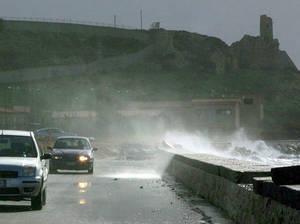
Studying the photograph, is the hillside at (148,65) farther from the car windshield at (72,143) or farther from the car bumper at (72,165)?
the car bumper at (72,165)

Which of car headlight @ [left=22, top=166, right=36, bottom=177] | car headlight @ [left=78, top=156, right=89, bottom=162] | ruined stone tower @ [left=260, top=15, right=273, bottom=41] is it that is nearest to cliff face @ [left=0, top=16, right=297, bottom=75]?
ruined stone tower @ [left=260, top=15, right=273, bottom=41]

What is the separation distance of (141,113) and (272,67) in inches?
2587

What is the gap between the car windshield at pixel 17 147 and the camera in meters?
17.9

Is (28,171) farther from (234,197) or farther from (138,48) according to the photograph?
(138,48)

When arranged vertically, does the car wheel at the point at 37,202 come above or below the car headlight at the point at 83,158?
below

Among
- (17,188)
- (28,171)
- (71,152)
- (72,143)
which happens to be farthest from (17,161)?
(72,143)

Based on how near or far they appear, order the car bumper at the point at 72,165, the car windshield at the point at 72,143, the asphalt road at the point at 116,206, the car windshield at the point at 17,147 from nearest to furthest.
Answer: the asphalt road at the point at 116,206 < the car windshield at the point at 17,147 < the car bumper at the point at 72,165 < the car windshield at the point at 72,143

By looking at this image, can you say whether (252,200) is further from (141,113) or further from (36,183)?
(141,113)

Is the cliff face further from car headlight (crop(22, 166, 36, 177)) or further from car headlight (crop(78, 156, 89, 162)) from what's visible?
car headlight (crop(22, 166, 36, 177))

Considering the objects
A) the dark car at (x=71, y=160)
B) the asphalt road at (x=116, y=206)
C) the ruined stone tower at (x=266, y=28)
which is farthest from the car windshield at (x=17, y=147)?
the ruined stone tower at (x=266, y=28)

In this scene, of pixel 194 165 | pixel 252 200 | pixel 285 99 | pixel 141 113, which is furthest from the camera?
pixel 285 99

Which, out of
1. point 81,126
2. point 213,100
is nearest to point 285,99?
point 213,100

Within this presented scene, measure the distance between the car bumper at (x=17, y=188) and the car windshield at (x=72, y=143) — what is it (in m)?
18.6

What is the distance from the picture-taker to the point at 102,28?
17275 cm
